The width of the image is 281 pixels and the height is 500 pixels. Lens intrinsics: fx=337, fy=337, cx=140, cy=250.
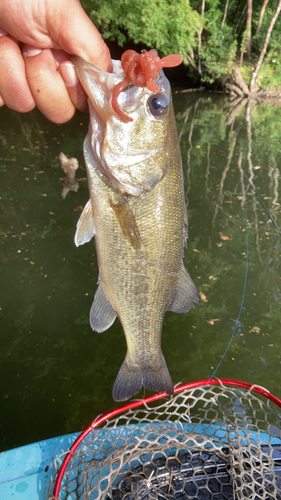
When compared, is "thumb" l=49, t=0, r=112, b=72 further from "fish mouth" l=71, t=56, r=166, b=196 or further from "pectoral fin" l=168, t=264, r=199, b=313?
"pectoral fin" l=168, t=264, r=199, b=313

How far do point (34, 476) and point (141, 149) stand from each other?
2100 millimetres

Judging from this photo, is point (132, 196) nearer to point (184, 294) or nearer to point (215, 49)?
point (184, 294)

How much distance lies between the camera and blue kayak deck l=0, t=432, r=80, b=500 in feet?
6.71

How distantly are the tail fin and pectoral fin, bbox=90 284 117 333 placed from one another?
0.31 meters

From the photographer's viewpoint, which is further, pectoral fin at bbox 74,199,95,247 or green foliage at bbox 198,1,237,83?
green foliage at bbox 198,1,237,83

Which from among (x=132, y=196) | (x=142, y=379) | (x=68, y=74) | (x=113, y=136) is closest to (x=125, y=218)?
(x=132, y=196)

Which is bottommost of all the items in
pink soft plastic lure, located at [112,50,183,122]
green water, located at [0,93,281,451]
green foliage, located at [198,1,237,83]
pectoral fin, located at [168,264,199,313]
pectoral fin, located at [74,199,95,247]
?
green foliage, located at [198,1,237,83]

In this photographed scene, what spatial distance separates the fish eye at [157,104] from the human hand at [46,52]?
1.17 feet

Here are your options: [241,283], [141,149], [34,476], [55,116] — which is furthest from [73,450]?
[241,283]

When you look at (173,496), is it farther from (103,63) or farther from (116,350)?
(103,63)

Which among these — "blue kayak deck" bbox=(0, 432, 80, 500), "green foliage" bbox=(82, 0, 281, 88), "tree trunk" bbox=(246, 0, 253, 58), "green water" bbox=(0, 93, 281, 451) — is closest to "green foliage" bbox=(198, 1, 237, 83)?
"green foliage" bbox=(82, 0, 281, 88)

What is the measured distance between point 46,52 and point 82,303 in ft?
→ 10.8

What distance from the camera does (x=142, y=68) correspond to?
1.45m

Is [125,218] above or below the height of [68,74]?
below
